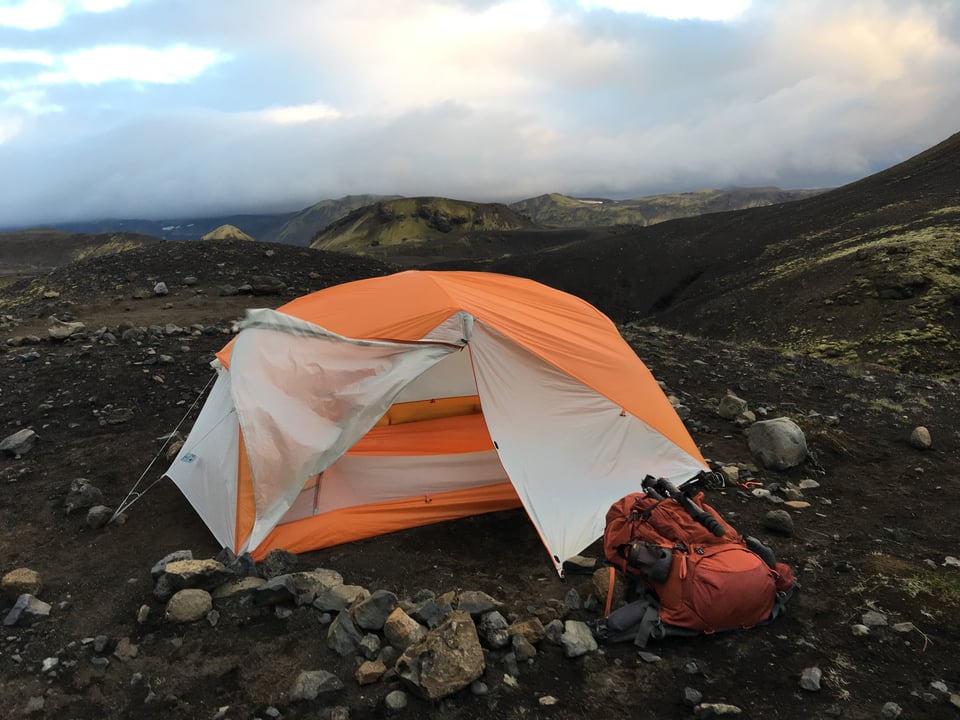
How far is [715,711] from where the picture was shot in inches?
141

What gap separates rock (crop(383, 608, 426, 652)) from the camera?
164 inches

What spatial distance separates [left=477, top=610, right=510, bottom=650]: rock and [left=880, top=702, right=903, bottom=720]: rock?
2486 mm

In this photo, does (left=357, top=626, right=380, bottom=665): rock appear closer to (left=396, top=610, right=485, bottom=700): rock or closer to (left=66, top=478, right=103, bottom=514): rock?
(left=396, top=610, right=485, bottom=700): rock

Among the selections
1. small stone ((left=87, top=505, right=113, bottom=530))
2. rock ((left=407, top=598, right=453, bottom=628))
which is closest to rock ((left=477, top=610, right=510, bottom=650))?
rock ((left=407, top=598, right=453, bottom=628))

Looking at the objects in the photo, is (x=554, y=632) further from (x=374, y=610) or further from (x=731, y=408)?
(x=731, y=408)

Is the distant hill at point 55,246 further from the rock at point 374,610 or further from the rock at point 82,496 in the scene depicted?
the rock at point 374,610

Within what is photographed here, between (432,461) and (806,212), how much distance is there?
182ft

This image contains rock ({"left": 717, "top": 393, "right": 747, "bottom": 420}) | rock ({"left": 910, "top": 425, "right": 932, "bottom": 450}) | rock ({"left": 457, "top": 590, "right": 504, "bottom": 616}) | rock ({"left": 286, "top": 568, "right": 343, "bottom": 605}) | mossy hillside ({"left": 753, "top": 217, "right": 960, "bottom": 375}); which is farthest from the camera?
mossy hillside ({"left": 753, "top": 217, "right": 960, "bottom": 375})

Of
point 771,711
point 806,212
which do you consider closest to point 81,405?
point 771,711

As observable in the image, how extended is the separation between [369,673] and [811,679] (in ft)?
10.2

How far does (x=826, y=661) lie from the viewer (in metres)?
4.04

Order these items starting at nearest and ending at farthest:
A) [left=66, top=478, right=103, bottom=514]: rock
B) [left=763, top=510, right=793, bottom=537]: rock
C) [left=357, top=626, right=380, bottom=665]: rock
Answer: [left=357, top=626, right=380, bottom=665]: rock < [left=763, top=510, right=793, bottom=537]: rock < [left=66, top=478, right=103, bottom=514]: rock

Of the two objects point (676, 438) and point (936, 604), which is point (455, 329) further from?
point (936, 604)

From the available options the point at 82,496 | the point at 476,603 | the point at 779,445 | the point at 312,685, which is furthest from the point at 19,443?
the point at 779,445
